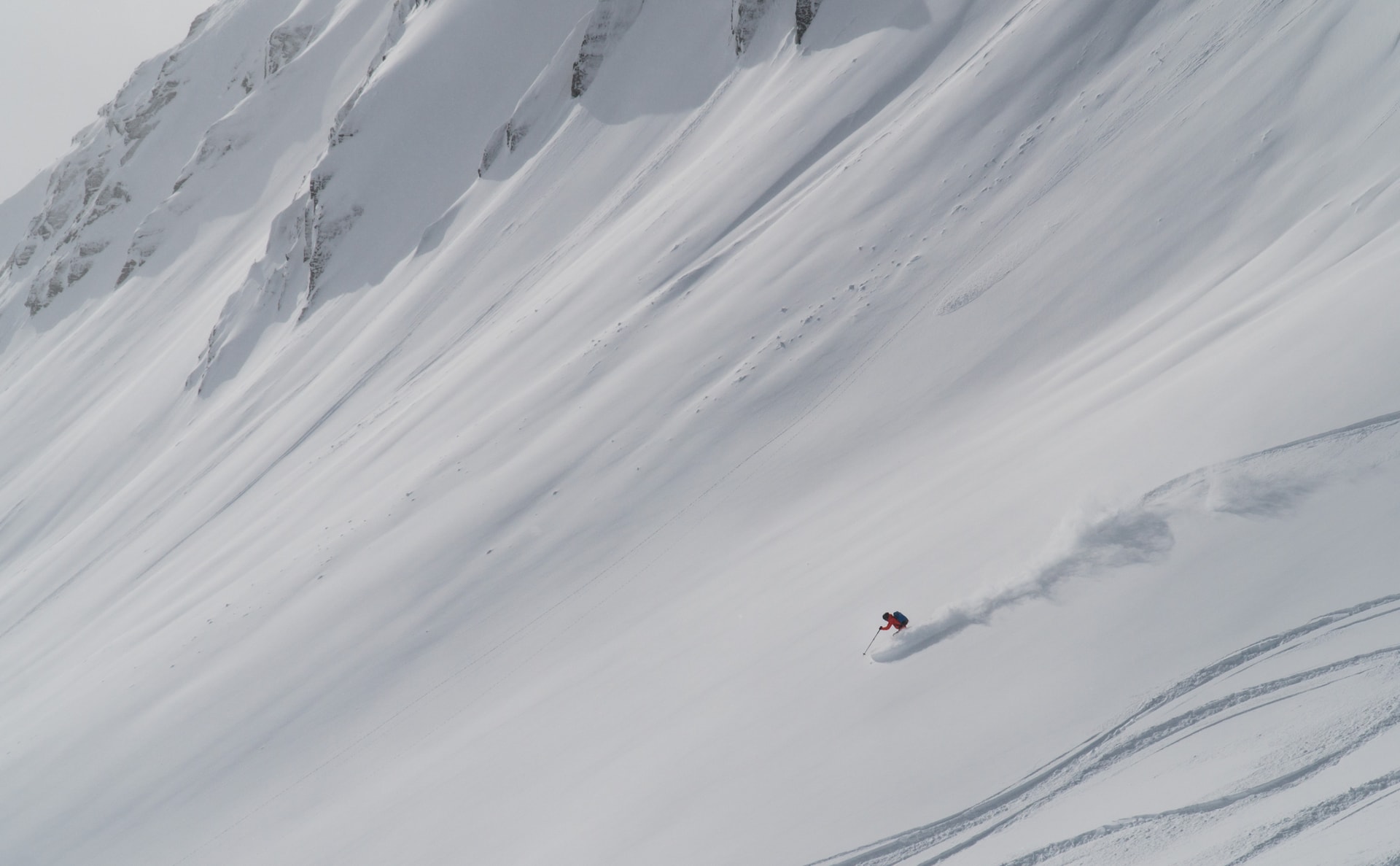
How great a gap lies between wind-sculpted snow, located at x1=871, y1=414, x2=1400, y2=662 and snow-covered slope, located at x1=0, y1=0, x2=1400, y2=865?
0.19ft

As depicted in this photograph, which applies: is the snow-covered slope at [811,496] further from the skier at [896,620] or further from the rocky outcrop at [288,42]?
the rocky outcrop at [288,42]

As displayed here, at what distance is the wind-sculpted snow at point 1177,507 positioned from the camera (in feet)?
38.9

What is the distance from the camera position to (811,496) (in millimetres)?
18031

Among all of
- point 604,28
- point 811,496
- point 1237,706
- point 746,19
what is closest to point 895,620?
point 1237,706

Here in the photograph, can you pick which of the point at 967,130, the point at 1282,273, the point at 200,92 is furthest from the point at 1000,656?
the point at 200,92

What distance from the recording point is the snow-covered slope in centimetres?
1112

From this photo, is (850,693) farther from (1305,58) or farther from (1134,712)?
(1305,58)

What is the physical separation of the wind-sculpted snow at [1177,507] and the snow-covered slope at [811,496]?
57 mm

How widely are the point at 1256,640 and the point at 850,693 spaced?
213 inches

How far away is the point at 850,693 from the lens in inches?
512

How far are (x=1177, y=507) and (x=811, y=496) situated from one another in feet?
23.7

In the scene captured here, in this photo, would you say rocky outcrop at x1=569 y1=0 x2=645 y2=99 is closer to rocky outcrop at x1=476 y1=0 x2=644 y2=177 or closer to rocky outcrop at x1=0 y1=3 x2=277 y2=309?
rocky outcrop at x1=476 y1=0 x2=644 y2=177

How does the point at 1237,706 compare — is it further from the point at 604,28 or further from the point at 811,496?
the point at 604,28

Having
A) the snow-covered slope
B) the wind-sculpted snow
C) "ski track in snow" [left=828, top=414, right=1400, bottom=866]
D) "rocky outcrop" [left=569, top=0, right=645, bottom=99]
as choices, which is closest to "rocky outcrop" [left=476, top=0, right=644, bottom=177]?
"rocky outcrop" [left=569, top=0, right=645, bottom=99]
